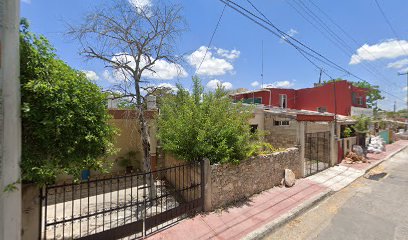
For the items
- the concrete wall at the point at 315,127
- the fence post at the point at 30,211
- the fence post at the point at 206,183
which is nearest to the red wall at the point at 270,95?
the concrete wall at the point at 315,127

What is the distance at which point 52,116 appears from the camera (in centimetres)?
331

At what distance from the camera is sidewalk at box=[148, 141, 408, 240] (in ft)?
17.0

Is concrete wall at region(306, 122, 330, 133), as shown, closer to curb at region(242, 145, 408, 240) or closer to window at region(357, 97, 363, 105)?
curb at region(242, 145, 408, 240)

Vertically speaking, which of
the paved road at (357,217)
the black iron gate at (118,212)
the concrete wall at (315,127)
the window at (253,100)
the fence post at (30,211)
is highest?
the window at (253,100)

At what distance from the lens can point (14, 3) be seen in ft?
10.5

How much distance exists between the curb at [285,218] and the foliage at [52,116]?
Result: 420 cm

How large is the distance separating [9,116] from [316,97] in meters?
25.5

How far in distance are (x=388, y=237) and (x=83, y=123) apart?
7483 millimetres

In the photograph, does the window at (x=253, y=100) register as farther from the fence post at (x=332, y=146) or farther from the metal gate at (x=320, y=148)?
the fence post at (x=332, y=146)

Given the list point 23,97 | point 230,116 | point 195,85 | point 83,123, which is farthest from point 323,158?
point 23,97

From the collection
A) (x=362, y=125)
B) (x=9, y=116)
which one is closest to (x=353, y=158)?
(x=362, y=125)

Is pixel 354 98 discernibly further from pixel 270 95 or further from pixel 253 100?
pixel 253 100

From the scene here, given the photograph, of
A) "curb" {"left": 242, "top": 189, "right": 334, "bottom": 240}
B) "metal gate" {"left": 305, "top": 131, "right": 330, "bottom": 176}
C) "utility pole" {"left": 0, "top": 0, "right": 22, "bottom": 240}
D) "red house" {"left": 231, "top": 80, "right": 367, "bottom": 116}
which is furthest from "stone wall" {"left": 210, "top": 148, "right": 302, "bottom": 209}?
"red house" {"left": 231, "top": 80, "right": 367, "bottom": 116}

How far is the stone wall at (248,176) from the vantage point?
21.0 feet
